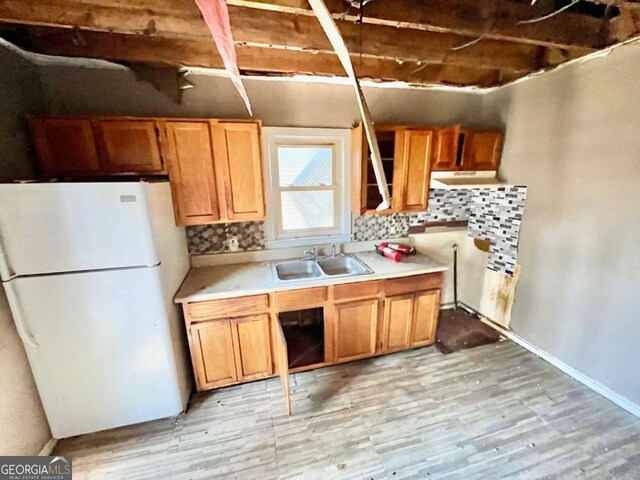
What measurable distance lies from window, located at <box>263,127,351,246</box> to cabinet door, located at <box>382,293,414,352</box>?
2.65ft

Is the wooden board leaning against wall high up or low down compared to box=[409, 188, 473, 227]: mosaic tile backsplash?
down

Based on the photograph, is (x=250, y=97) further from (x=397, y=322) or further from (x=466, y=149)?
(x=397, y=322)

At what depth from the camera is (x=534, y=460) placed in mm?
1656

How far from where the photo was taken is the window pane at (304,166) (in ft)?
8.47

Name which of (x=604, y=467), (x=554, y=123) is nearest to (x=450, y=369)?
(x=604, y=467)

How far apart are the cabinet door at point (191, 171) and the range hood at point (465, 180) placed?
1.98 m

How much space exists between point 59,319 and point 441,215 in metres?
3.32

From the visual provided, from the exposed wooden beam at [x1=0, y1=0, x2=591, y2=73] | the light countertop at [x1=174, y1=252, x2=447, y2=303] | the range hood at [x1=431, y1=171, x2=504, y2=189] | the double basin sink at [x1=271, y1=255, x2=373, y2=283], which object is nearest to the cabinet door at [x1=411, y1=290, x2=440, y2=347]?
the light countertop at [x1=174, y1=252, x2=447, y2=303]

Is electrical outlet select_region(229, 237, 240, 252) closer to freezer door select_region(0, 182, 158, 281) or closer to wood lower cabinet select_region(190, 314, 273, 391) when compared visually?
wood lower cabinet select_region(190, 314, 273, 391)

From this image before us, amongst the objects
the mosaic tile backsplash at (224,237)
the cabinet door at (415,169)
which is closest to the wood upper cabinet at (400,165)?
the cabinet door at (415,169)

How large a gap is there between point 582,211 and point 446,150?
3.72ft

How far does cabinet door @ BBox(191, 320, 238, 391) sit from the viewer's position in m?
2.04

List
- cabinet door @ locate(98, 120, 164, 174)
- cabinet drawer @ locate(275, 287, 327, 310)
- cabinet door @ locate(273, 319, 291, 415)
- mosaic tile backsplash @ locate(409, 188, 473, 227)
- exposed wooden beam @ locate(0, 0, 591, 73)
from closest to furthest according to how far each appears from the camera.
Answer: exposed wooden beam @ locate(0, 0, 591, 73), cabinet door @ locate(273, 319, 291, 415), cabinet door @ locate(98, 120, 164, 174), cabinet drawer @ locate(275, 287, 327, 310), mosaic tile backsplash @ locate(409, 188, 473, 227)

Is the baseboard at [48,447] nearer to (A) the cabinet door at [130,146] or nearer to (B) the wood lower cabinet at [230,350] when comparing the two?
(B) the wood lower cabinet at [230,350]
